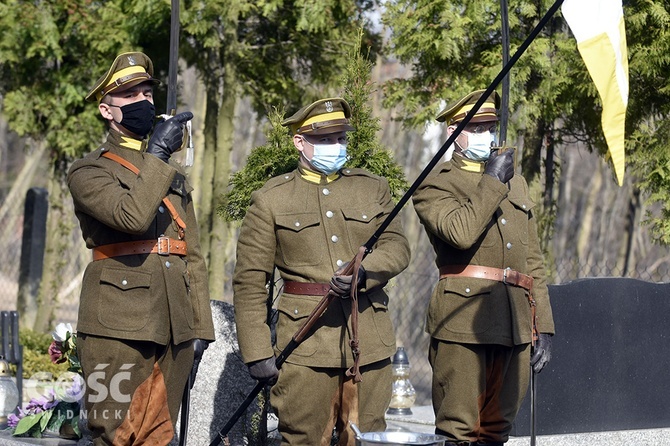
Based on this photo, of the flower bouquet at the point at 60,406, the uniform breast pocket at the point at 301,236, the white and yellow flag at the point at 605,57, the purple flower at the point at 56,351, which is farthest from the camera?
the purple flower at the point at 56,351

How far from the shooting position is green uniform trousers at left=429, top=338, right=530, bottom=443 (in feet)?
19.1

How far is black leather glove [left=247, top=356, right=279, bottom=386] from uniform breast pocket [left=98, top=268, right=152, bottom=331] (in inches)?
22.0

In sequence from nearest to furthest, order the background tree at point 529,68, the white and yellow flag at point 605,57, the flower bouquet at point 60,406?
the white and yellow flag at point 605,57 < the flower bouquet at point 60,406 < the background tree at point 529,68

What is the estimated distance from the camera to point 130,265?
5.45 meters

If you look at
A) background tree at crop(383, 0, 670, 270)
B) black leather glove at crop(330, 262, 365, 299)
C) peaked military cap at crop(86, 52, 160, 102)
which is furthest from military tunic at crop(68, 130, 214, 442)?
background tree at crop(383, 0, 670, 270)

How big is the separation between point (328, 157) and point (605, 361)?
358cm

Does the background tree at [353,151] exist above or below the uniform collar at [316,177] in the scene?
above

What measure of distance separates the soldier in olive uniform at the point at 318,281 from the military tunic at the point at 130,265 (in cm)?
33

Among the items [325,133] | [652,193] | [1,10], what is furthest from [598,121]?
[1,10]

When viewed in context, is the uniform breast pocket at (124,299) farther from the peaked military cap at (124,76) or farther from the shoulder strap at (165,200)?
the peaked military cap at (124,76)

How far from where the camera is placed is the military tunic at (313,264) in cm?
A: 552

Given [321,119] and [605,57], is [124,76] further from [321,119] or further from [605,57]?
[605,57]

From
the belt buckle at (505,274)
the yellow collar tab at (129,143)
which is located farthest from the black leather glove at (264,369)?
the belt buckle at (505,274)

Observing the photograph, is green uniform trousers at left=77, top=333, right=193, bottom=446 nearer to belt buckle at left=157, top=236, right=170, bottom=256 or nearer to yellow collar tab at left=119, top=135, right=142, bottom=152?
belt buckle at left=157, top=236, right=170, bottom=256
